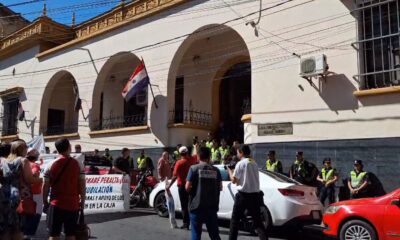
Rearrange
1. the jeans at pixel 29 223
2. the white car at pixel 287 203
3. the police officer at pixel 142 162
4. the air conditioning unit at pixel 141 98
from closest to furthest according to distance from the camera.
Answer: the jeans at pixel 29 223, the white car at pixel 287 203, the police officer at pixel 142 162, the air conditioning unit at pixel 141 98

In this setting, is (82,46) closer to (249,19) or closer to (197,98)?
(197,98)

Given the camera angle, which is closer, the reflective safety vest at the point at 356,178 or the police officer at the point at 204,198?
the police officer at the point at 204,198

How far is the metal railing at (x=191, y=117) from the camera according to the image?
55.7 ft

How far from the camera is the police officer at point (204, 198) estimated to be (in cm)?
648

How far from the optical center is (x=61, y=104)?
2495cm

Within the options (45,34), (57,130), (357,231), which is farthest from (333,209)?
(45,34)

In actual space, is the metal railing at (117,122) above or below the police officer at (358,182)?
above

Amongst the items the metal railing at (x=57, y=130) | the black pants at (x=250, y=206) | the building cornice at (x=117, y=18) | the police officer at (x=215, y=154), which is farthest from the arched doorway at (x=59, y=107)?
the black pants at (x=250, y=206)

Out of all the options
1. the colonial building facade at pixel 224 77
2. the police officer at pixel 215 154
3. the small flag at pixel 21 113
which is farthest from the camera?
the small flag at pixel 21 113

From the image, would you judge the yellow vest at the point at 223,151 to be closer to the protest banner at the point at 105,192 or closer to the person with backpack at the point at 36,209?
the protest banner at the point at 105,192

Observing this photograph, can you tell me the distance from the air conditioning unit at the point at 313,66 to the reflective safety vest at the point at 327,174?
2.65m

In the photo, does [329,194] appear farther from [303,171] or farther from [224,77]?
[224,77]

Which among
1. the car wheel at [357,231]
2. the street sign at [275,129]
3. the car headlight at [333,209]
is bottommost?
the car wheel at [357,231]

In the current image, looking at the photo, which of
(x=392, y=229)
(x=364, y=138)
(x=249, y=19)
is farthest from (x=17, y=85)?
(x=392, y=229)
